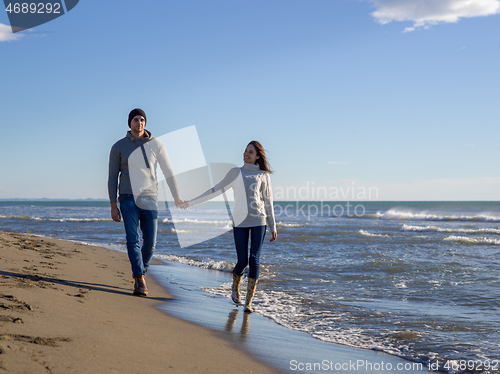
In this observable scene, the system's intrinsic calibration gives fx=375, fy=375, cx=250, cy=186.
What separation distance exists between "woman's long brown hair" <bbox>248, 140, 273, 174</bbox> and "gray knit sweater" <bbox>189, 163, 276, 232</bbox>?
5 cm

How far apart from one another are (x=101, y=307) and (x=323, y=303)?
2815mm

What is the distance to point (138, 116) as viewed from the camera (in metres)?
3.97

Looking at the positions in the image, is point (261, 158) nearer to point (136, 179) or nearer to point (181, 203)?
point (181, 203)

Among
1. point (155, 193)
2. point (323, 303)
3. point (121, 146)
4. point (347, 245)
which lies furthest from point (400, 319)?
point (347, 245)

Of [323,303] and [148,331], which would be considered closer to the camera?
[148,331]

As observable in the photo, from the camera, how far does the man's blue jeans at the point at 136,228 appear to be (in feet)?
12.9

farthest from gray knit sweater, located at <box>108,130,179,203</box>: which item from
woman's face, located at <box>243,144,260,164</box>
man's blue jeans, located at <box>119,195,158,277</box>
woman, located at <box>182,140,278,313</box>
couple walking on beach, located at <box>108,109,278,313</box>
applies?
Answer: woman's face, located at <box>243,144,260,164</box>

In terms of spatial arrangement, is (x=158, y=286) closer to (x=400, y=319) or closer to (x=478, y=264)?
(x=400, y=319)

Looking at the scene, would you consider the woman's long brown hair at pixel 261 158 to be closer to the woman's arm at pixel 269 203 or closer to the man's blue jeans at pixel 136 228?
the woman's arm at pixel 269 203

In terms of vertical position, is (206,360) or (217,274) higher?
(206,360)

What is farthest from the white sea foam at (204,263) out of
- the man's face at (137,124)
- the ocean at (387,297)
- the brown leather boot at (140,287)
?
the man's face at (137,124)

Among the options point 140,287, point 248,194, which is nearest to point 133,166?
point 248,194

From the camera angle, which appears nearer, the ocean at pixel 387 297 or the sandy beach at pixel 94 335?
the sandy beach at pixel 94 335

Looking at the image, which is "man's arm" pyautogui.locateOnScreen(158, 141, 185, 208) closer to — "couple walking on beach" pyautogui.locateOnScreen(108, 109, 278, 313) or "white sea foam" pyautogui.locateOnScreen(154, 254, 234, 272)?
"couple walking on beach" pyautogui.locateOnScreen(108, 109, 278, 313)
